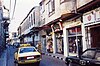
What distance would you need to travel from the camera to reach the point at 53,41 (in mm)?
32969

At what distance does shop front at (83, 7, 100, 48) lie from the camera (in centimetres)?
1809

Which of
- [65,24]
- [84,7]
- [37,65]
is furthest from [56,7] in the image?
[37,65]

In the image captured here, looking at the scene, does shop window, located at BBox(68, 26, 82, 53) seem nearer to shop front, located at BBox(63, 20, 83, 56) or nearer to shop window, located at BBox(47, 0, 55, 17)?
shop front, located at BBox(63, 20, 83, 56)

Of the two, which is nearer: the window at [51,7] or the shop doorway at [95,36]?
the shop doorway at [95,36]

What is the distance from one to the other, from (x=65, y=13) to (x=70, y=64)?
1130cm

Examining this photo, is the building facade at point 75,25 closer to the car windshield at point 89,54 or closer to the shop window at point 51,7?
the shop window at point 51,7

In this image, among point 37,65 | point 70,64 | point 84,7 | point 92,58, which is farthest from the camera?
point 84,7

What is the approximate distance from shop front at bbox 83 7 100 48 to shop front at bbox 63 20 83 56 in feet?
4.80

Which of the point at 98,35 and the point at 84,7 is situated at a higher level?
the point at 84,7

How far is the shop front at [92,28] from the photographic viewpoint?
712 inches

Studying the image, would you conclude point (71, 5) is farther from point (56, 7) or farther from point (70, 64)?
point (70, 64)

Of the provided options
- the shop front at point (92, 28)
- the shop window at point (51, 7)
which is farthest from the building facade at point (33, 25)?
the shop front at point (92, 28)

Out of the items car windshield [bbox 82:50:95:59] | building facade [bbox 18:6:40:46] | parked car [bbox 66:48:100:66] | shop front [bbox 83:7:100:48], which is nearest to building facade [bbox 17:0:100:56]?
shop front [bbox 83:7:100:48]

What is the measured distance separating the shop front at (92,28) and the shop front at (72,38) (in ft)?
4.80
